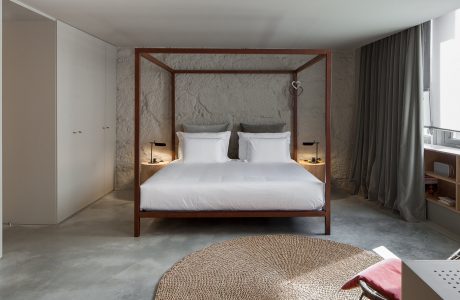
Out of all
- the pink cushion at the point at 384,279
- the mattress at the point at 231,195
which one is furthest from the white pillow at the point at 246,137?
the pink cushion at the point at 384,279

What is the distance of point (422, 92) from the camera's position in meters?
3.85

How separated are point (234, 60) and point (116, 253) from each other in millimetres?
3373

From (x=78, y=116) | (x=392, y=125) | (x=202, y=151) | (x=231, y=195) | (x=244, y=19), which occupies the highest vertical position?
(x=244, y=19)

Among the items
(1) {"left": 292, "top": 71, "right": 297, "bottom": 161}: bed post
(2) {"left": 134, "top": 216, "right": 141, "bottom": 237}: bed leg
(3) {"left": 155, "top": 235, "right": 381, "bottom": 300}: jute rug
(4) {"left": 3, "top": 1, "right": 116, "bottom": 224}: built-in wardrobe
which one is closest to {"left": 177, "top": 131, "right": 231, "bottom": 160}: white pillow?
(1) {"left": 292, "top": 71, "right": 297, "bottom": 161}: bed post

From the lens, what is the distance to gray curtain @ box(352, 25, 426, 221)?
393 cm

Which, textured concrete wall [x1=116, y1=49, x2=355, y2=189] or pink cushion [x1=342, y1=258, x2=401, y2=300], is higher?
textured concrete wall [x1=116, y1=49, x2=355, y2=189]

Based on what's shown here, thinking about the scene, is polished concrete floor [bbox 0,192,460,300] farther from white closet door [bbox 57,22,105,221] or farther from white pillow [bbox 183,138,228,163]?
white pillow [bbox 183,138,228,163]

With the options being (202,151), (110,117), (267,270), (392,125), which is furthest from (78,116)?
(392,125)

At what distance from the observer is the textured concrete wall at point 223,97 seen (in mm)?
5453

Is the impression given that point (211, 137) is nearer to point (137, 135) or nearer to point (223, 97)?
point (223, 97)

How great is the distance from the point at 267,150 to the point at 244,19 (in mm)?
1695

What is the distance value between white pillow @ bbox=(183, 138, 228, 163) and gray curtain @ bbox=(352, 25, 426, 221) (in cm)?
191

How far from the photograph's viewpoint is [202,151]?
477cm

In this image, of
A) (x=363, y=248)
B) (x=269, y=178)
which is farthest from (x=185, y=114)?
(x=363, y=248)
